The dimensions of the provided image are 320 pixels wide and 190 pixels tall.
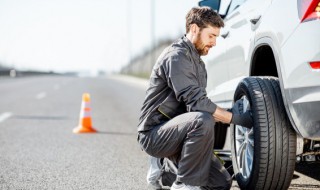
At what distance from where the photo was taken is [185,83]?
3492mm

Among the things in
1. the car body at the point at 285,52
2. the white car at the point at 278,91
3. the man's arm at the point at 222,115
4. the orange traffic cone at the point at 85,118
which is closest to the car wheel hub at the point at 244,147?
the white car at the point at 278,91

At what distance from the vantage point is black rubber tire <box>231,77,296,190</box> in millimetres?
3365

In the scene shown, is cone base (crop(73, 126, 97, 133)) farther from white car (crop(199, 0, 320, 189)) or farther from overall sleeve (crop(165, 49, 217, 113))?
overall sleeve (crop(165, 49, 217, 113))

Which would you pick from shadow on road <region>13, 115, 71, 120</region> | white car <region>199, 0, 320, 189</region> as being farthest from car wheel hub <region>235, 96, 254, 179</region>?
shadow on road <region>13, 115, 71, 120</region>

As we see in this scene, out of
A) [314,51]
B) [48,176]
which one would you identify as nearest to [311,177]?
[314,51]

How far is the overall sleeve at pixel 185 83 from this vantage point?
3.49m

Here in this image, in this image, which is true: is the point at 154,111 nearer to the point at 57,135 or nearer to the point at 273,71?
the point at 273,71

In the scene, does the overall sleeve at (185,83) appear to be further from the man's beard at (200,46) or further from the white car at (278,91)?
the white car at (278,91)

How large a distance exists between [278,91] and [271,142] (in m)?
0.38

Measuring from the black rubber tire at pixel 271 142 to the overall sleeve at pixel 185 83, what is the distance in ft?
1.13

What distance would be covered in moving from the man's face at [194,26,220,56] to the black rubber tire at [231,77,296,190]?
0.51 meters

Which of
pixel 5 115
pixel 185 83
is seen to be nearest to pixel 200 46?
pixel 185 83

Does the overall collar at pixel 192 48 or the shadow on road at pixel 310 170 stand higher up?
the overall collar at pixel 192 48

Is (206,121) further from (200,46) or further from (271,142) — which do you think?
(200,46)
